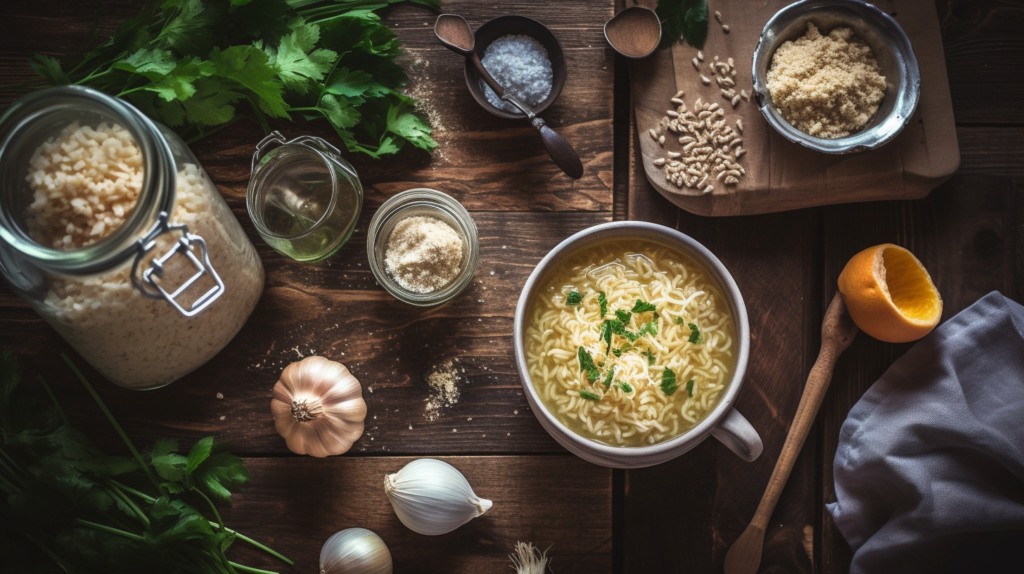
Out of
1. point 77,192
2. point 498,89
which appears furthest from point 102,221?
point 498,89

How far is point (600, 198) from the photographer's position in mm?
1980

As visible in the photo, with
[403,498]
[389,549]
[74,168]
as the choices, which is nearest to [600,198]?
[403,498]

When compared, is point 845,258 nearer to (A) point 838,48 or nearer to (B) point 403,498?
(A) point 838,48

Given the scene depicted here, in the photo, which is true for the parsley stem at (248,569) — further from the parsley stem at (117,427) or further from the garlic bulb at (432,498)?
the garlic bulb at (432,498)

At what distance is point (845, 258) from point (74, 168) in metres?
2.02

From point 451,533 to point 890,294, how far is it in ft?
4.68

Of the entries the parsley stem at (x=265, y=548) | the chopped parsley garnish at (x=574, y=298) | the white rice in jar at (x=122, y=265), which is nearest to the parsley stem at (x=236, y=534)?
the parsley stem at (x=265, y=548)

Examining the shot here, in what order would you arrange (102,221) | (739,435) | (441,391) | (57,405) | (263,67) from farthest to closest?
(441,391) < (57,405) < (263,67) < (739,435) < (102,221)

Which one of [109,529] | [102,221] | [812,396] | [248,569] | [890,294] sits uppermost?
[102,221]

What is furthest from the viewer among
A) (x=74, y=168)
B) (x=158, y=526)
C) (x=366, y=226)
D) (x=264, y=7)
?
(x=366, y=226)

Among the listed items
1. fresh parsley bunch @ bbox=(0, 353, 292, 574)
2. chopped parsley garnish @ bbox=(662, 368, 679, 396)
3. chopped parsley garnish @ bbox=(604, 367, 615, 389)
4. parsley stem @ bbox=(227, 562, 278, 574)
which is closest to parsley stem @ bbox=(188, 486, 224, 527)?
fresh parsley bunch @ bbox=(0, 353, 292, 574)

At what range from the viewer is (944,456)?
1.86m

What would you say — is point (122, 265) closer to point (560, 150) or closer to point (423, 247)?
point (423, 247)

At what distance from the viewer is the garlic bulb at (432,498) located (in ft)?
5.91
